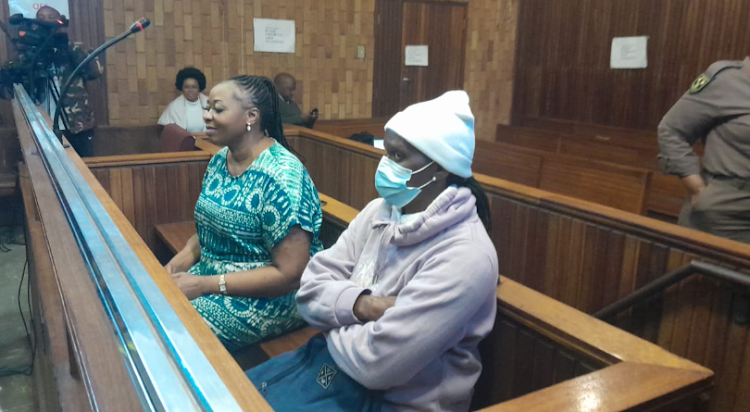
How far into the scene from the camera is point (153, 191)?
3.31 metres

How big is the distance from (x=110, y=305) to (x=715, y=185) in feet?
7.90

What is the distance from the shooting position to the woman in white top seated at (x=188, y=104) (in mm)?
5309

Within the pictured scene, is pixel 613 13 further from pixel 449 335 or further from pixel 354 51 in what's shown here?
pixel 449 335

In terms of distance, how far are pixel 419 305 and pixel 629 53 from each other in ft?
18.9

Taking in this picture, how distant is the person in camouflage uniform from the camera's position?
13.1ft

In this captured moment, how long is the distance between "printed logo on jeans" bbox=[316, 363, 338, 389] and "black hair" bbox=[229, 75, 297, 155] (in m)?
0.83

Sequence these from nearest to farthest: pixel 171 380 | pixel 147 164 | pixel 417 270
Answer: pixel 171 380
pixel 417 270
pixel 147 164

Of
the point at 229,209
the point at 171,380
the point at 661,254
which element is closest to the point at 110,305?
the point at 171,380

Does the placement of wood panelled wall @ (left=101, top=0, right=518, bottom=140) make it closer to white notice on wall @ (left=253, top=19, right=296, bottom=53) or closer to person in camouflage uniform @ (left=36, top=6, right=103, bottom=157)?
white notice on wall @ (left=253, top=19, right=296, bottom=53)

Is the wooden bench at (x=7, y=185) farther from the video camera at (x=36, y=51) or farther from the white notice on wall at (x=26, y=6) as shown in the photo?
the white notice on wall at (x=26, y=6)

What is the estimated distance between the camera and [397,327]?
126cm

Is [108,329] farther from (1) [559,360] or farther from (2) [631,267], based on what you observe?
(2) [631,267]

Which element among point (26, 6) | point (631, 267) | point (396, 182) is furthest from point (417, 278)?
point (26, 6)

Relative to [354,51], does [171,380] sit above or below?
below
